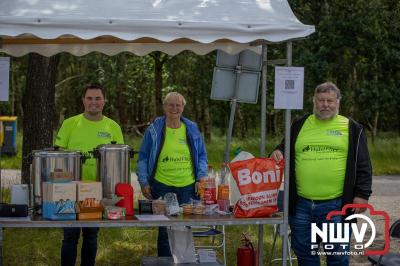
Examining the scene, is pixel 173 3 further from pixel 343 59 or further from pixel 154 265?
pixel 343 59

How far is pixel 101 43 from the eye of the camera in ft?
19.7

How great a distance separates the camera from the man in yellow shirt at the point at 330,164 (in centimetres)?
488

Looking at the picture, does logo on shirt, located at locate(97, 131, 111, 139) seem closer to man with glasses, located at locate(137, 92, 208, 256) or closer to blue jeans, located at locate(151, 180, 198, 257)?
man with glasses, located at locate(137, 92, 208, 256)

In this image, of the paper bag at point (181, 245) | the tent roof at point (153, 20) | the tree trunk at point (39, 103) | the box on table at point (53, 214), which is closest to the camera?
the tent roof at point (153, 20)

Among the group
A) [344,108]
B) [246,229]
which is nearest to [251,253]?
[246,229]

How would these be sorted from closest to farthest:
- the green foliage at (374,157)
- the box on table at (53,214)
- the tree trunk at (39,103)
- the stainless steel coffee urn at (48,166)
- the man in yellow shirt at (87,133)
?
the box on table at (53,214) < the stainless steel coffee urn at (48,166) < the man in yellow shirt at (87,133) < the tree trunk at (39,103) < the green foliage at (374,157)

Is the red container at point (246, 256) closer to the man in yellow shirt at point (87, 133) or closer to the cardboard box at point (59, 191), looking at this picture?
the man in yellow shirt at point (87, 133)

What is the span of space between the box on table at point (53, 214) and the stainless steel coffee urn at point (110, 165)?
0.40 meters

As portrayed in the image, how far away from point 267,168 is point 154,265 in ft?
3.65

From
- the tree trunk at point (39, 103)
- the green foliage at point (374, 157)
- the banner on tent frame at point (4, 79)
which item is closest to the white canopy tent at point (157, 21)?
the banner on tent frame at point (4, 79)

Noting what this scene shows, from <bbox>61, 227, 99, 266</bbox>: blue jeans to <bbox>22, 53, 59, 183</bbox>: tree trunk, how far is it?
2.81 meters

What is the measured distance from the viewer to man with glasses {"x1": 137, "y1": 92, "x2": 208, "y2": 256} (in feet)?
17.8

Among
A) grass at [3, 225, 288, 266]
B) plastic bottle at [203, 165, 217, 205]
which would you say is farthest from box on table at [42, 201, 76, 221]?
grass at [3, 225, 288, 266]

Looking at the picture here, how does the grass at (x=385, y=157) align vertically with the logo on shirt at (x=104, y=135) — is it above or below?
below
